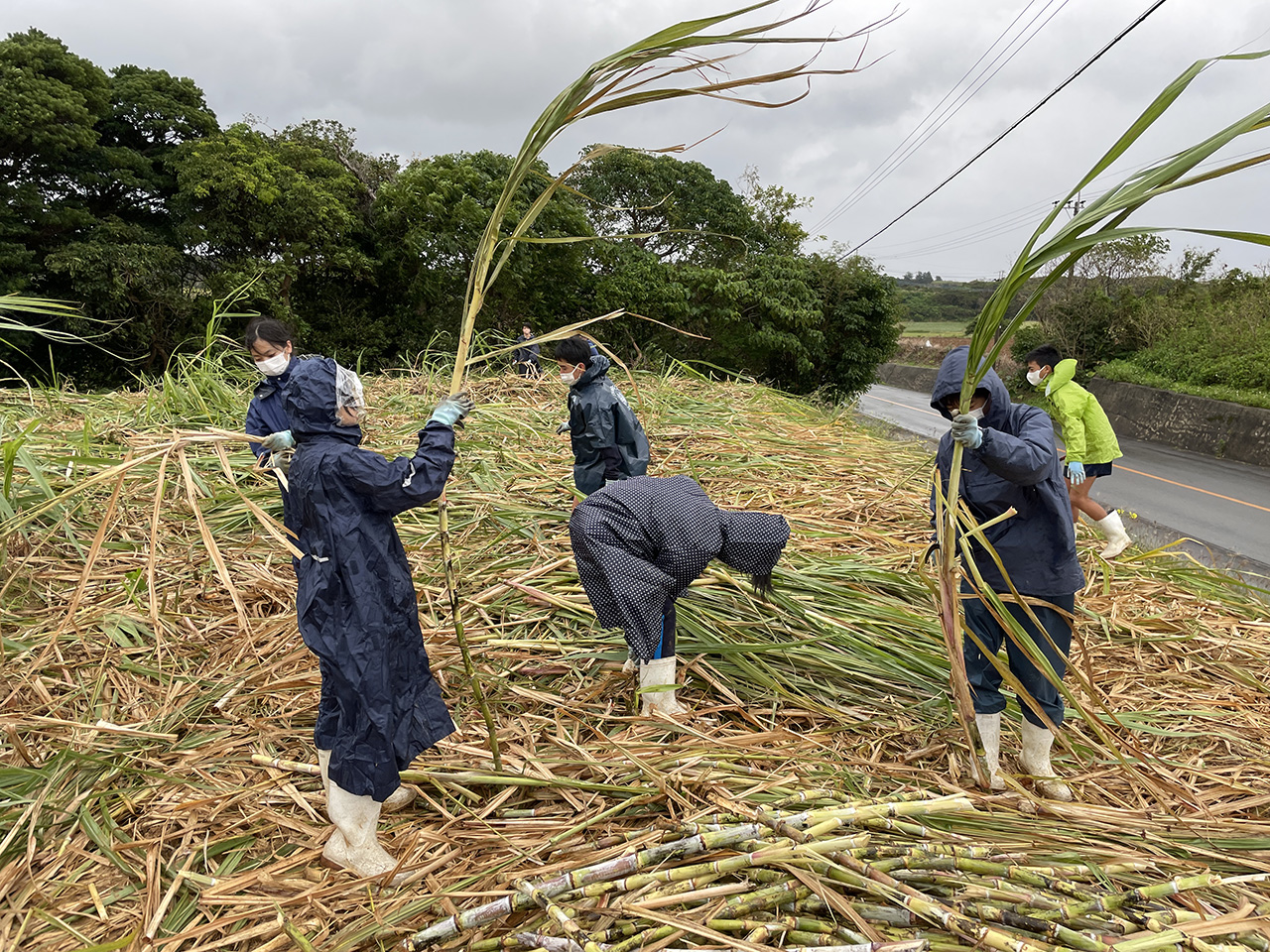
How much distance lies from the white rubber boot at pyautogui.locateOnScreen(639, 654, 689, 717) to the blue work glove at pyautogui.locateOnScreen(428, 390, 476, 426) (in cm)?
110

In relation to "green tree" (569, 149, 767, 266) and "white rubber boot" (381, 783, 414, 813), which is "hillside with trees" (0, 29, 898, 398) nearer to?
"green tree" (569, 149, 767, 266)

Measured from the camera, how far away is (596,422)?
130 inches

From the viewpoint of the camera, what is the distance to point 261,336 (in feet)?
8.57

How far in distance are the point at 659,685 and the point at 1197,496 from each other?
9105 millimetres

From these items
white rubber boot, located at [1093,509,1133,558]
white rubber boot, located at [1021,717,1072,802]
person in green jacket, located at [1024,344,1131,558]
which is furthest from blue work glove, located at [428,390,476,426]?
white rubber boot, located at [1093,509,1133,558]

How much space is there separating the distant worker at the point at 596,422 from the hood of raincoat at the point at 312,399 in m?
1.50

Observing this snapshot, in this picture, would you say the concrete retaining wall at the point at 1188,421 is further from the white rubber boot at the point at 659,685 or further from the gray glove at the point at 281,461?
the gray glove at the point at 281,461

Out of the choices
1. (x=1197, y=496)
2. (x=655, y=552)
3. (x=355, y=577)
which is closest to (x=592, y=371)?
(x=655, y=552)

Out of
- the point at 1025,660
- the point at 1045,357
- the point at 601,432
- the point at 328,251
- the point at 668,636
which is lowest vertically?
the point at 668,636

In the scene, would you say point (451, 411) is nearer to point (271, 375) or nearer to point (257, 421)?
point (271, 375)

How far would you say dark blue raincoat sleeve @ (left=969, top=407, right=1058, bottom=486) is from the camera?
1.94 meters

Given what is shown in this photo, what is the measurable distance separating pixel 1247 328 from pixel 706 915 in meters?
16.3

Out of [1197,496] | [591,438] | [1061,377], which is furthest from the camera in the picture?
[1197,496]

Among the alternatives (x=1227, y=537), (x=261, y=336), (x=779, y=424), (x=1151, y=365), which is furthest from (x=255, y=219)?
(x=1151, y=365)
